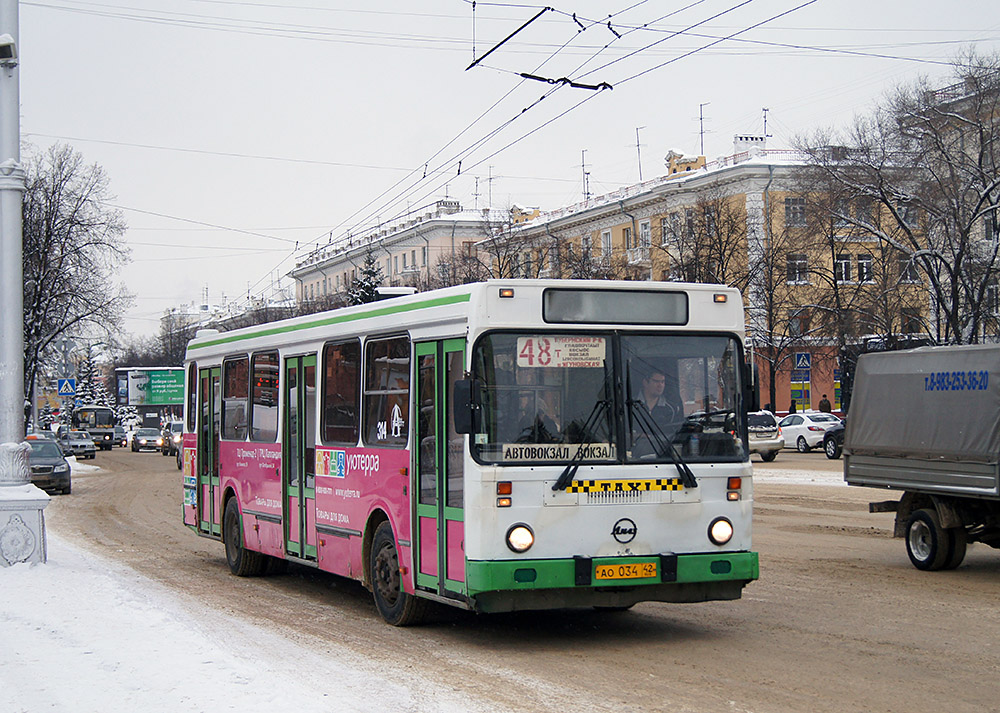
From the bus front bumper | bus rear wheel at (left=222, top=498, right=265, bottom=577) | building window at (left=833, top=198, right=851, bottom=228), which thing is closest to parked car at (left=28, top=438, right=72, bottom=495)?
bus rear wheel at (left=222, top=498, right=265, bottom=577)

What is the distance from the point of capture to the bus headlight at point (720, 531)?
9.47 metres

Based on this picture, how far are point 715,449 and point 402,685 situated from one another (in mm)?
3165

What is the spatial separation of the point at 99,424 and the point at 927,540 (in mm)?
86637

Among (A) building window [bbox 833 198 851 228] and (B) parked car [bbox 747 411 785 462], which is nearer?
(B) parked car [bbox 747 411 785 462]

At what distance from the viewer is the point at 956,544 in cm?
1388

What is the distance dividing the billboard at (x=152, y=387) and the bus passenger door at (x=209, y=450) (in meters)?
70.7

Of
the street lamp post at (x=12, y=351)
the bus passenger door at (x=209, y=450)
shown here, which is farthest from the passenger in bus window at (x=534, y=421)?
the bus passenger door at (x=209, y=450)

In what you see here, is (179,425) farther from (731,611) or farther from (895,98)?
(731,611)

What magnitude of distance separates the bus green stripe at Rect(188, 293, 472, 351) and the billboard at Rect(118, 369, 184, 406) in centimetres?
7199

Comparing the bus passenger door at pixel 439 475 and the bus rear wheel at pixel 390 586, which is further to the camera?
the bus rear wheel at pixel 390 586

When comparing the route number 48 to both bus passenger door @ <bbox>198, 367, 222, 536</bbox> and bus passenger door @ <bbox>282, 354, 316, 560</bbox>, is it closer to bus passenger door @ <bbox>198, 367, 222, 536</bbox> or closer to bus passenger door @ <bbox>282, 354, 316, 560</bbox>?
bus passenger door @ <bbox>282, 354, 316, 560</bbox>

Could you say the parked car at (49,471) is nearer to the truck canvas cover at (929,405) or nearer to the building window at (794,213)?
the truck canvas cover at (929,405)

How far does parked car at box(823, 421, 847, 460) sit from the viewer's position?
4072cm

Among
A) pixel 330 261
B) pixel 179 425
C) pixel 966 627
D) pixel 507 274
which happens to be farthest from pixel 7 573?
pixel 330 261
